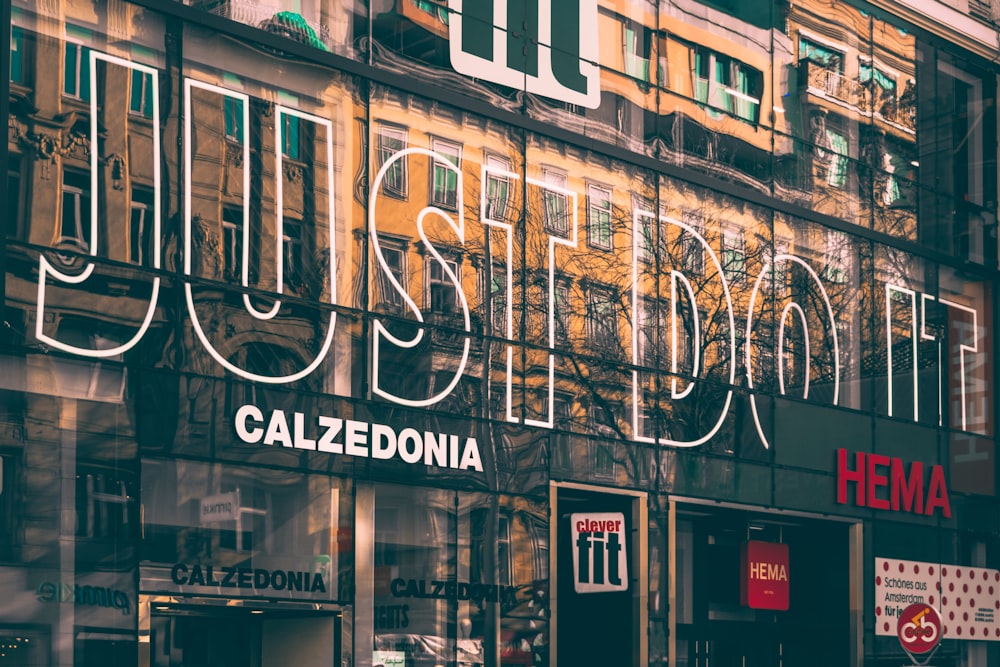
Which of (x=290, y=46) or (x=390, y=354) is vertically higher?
(x=290, y=46)

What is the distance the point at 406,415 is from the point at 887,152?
1049 centimetres

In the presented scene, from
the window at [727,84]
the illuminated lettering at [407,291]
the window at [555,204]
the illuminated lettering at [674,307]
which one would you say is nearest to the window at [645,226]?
the illuminated lettering at [674,307]

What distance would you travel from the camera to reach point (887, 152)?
80.1ft

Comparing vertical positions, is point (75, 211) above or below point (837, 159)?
below

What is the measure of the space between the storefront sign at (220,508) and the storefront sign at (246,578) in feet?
1.54

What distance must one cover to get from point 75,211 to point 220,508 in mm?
3177

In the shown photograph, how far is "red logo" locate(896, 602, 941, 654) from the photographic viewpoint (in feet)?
61.7

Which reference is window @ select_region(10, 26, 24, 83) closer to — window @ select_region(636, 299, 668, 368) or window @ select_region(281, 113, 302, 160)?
window @ select_region(281, 113, 302, 160)

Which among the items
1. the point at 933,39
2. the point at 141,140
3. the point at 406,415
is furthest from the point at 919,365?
the point at 141,140

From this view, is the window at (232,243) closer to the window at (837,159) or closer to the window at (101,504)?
the window at (101,504)

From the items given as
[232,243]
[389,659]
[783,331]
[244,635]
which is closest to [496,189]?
[232,243]

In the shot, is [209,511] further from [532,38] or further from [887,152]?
[887,152]

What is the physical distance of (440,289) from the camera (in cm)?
1795

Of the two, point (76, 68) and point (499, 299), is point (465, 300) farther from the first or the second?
point (76, 68)
